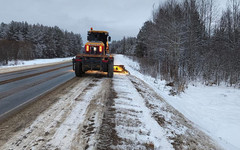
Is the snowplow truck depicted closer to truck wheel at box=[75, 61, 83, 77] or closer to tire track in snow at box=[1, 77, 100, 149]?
truck wheel at box=[75, 61, 83, 77]

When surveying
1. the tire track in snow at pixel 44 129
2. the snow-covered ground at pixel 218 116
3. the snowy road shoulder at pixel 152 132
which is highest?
the tire track in snow at pixel 44 129

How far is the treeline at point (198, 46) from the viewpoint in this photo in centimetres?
999

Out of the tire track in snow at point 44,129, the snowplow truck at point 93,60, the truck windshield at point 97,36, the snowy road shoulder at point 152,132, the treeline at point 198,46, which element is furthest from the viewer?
the treeline at point 198,46

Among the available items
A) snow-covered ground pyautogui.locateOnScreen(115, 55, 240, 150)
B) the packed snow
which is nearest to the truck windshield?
the packed snow

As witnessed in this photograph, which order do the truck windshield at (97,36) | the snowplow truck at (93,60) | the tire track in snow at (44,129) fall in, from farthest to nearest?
the truck windshield at (97,36) → the snowplow truck at (93,60) → the tire track in snow at (44,129)

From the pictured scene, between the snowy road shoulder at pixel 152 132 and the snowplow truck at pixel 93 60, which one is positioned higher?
the snowplow truck at pixel 93 60

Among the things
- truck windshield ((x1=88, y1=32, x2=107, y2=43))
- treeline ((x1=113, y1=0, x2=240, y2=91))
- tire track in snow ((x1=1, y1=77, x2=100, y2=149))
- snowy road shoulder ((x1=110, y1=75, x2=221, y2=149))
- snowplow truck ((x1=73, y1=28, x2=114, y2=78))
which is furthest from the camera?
treeline ((x1=113, y1=0, x2=240, y2=91))

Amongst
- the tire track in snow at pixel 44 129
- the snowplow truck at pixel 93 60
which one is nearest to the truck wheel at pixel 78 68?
the snowplow truck at pixel 93 60

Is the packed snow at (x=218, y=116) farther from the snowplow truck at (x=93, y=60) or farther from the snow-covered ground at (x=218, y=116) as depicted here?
the snowplow truck at (x=93, y=60)

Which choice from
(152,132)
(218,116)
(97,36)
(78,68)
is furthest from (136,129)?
(97,36)

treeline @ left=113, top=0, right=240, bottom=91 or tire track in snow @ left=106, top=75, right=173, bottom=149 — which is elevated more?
treeline @ left=113, top=0, right=240, bottom=91

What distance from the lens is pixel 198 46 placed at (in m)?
13.7

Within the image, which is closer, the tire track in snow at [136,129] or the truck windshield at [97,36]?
the tire track in snow at [136,129]

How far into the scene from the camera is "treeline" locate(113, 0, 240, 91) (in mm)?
9992
